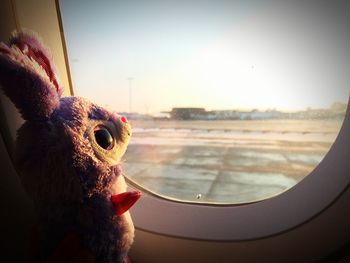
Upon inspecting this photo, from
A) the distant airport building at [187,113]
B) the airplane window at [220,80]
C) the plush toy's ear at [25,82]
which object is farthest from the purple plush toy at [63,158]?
the distant airport building at [187,113]

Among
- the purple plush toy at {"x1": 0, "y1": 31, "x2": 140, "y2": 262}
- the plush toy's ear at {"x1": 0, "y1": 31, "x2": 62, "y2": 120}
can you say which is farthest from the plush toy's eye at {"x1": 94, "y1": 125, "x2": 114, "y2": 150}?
the plush toy's ear at {"x1": 0, "y1": 31, "x2": 62, "y2": 120}

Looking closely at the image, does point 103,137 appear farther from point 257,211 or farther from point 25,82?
point 257,211

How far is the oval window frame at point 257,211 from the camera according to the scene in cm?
84

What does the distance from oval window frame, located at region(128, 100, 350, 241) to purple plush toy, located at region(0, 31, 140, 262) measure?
14.8 inches

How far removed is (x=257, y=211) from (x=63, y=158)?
26.5 inches

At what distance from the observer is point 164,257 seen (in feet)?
3.39

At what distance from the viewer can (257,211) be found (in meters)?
0.98

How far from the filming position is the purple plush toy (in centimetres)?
57

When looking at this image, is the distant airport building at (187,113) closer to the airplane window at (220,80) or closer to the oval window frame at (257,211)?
the airplane window at (220,80)

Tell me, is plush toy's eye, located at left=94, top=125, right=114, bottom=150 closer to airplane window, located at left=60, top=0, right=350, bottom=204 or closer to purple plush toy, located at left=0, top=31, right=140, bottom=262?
purple plush toy, located at left=0, top=31, right=140, bottom=262

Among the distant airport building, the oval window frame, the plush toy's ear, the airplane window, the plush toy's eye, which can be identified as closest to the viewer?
the plush toy's ear

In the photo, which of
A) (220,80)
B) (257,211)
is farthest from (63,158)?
(220,80)

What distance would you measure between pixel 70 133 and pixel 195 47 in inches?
29.5

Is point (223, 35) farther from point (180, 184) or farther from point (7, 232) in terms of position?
point (7, 232)
